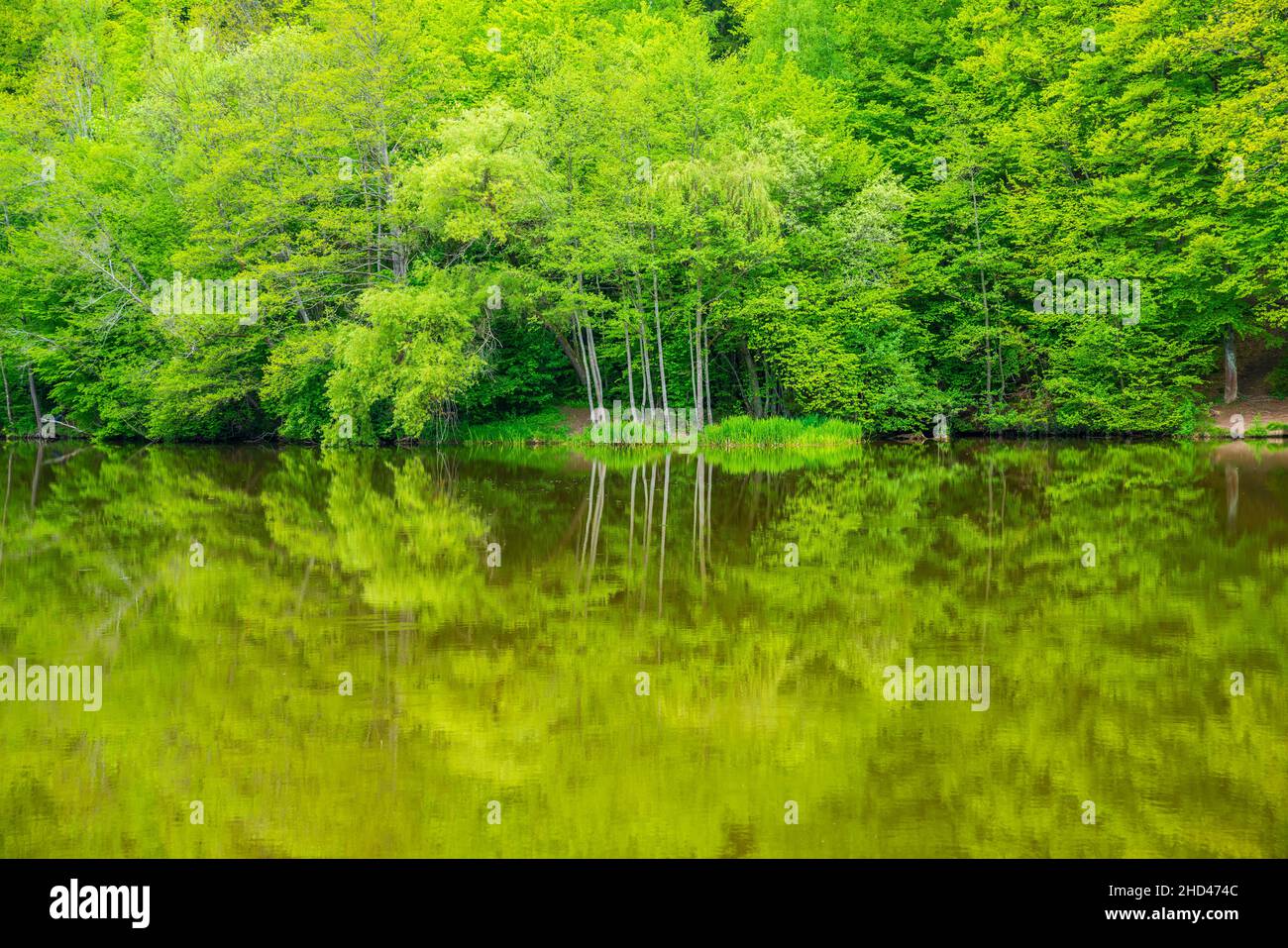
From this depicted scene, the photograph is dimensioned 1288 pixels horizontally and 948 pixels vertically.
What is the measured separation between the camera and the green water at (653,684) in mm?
4977

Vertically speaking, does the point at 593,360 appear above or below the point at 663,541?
above

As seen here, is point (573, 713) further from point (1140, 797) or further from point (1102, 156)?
point (1102, 156)

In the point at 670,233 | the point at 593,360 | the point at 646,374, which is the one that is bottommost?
the point at 646,374

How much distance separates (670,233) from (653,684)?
2665 centimetres

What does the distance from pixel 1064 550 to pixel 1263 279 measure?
79.6 feet

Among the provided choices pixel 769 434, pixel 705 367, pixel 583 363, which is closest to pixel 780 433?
pixel 769 434

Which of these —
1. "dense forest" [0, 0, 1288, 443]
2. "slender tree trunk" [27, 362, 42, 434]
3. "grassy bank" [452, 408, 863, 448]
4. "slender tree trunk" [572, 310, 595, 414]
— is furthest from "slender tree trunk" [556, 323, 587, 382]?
"slender tree trunk" [27, 362, 42, 434]

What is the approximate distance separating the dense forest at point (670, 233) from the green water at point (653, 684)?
17.6 metres

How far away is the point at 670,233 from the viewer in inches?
1276

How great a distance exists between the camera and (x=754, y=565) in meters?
11.4

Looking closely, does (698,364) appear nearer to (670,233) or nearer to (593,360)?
(593,360)

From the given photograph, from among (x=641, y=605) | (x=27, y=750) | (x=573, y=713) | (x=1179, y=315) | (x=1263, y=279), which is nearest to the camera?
(x=27, y=750)

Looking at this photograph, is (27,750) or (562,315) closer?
(27,750)
